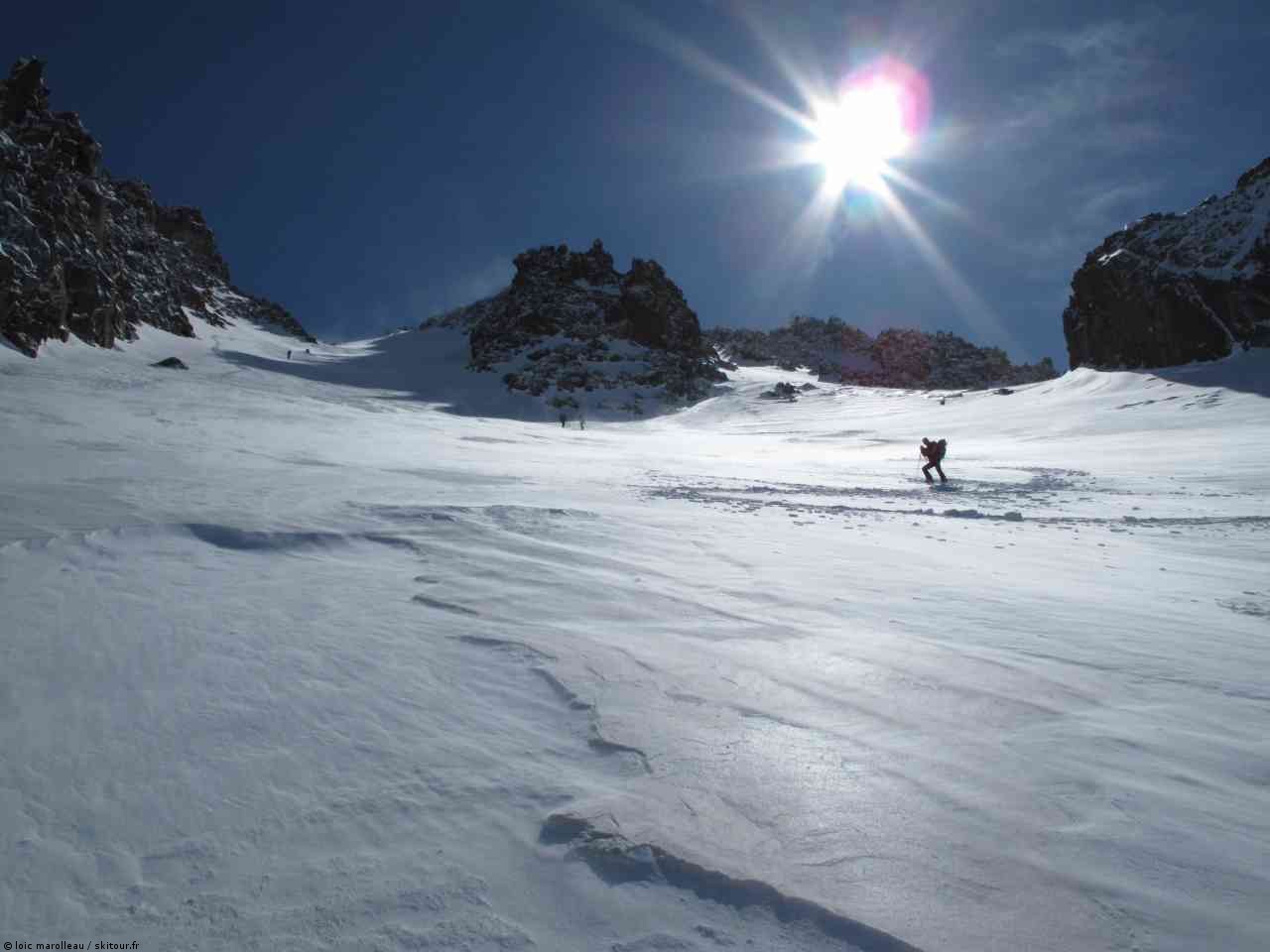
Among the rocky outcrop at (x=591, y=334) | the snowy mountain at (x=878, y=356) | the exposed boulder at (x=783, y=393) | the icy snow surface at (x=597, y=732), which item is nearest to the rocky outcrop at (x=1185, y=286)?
the exposed boulder at (x=783, y=393)

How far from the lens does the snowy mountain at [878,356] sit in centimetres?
8338

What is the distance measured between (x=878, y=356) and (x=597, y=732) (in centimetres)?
10712

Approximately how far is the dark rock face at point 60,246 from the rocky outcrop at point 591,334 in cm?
2473

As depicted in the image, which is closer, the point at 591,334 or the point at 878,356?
the point at 591,334

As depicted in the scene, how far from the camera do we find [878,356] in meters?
100

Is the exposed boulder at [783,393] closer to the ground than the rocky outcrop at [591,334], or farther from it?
closer to the ground

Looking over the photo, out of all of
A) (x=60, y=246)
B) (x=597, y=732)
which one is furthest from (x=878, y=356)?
(x=597, y=732)

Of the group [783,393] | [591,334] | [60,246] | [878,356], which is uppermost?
[878,356]

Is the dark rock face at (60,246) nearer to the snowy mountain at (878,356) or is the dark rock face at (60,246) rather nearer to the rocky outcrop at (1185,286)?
the rocky outcrop at (1185,286)

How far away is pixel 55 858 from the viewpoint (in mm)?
1502

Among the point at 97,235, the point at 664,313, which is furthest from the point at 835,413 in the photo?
the point at 97,235

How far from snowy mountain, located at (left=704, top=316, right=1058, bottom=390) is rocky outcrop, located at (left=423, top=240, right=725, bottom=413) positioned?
1763cm

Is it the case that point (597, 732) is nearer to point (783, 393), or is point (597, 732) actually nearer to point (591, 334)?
point (783, 393)

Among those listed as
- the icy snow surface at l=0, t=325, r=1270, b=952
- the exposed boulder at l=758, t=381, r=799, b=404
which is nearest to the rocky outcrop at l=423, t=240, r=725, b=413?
the exposed boulder at l=758, t=381, r=799, b=404
